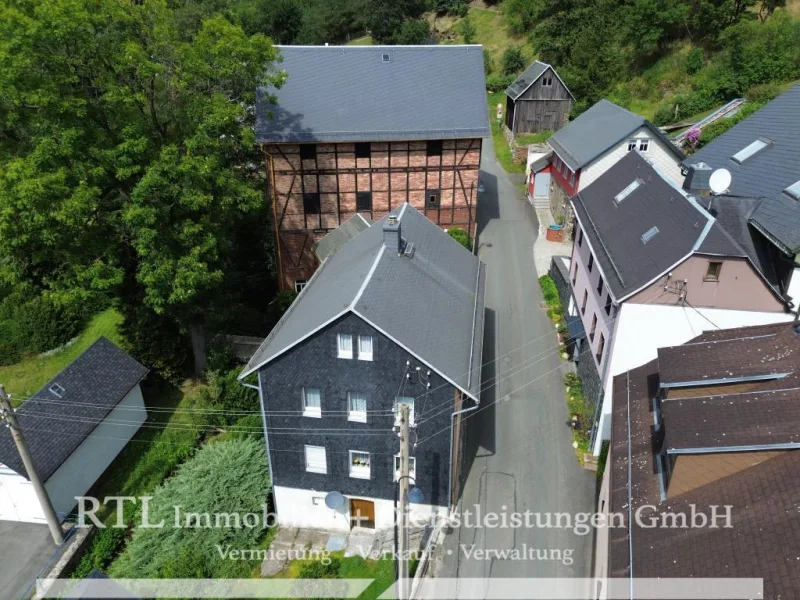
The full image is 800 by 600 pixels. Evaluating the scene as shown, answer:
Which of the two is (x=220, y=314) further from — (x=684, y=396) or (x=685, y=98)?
(x=685, y=98)

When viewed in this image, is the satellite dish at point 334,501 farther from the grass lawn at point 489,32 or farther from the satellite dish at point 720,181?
the grass lawn at point 489,32

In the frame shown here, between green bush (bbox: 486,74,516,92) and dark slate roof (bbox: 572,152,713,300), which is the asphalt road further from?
green bush (bbox: 486,74,516,92)

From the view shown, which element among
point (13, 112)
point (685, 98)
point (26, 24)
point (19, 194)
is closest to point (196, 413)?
point (19, 194)

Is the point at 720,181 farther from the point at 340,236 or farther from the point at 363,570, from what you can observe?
the point at 363,570

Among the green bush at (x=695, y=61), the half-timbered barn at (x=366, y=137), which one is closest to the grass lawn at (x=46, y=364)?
the half-timbered barn at (x=366, y=137)

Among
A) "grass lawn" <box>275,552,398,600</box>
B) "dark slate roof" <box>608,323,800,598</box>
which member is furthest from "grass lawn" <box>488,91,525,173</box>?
"grass lawn" <box>275,552,398,600</box>

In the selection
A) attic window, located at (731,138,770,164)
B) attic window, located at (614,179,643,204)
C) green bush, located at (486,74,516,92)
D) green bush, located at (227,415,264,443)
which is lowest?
green bush, located at (227,415,264,443)
